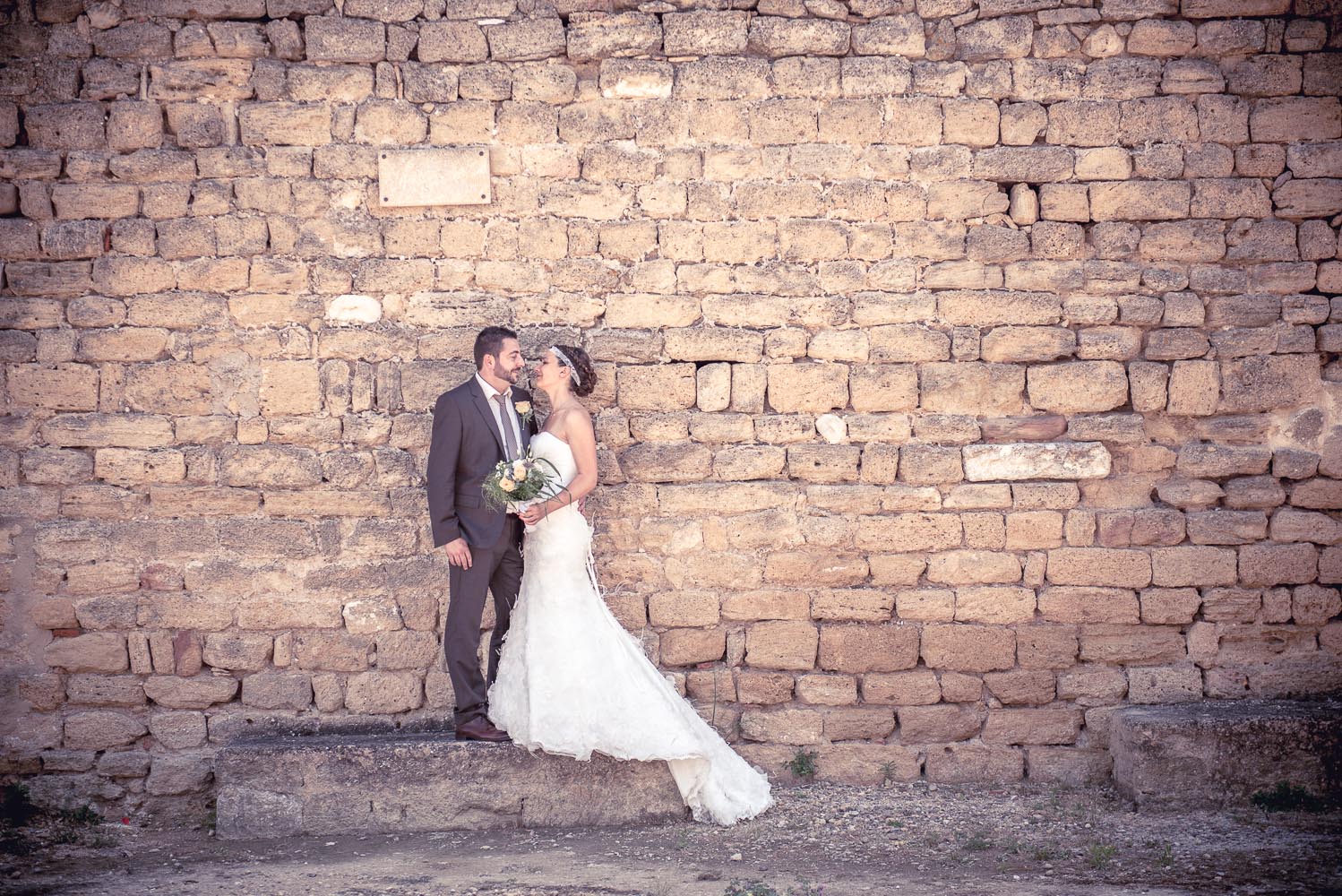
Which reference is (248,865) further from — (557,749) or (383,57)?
(383,57)

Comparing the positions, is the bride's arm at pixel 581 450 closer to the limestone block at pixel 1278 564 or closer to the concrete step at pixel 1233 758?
the concrete step at pixel 1233 758

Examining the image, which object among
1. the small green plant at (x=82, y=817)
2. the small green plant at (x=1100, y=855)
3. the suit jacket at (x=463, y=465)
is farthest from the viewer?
the small green plant at (x=82, y=817)

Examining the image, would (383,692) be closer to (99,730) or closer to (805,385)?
(99,730)

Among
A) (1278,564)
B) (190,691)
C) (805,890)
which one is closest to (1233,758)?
(1278,564)

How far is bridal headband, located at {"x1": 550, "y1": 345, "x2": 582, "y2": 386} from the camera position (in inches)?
210

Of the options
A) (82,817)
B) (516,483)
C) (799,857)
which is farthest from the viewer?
(82,817)

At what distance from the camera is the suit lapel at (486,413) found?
521 cm

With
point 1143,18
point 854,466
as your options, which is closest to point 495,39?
point 854,466

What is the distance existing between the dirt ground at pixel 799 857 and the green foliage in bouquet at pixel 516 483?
162cm

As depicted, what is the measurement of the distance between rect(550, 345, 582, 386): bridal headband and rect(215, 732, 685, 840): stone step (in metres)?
1.83

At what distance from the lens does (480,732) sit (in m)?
5.22

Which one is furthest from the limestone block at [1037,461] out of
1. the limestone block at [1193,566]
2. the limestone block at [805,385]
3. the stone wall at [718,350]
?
the limestone block at [805,385]

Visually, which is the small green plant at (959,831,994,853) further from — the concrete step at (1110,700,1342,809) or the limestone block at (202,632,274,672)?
the limestone block at (202,632,274,672)

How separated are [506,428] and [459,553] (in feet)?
2.15
